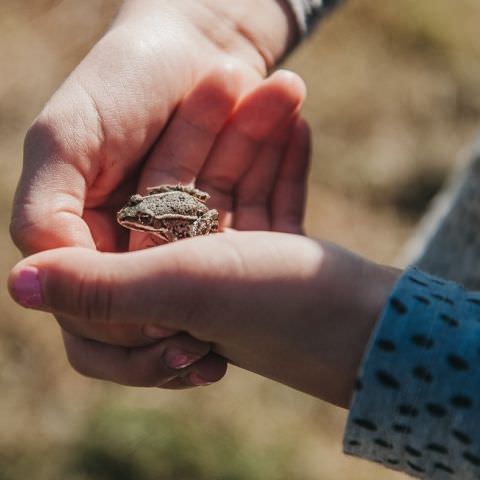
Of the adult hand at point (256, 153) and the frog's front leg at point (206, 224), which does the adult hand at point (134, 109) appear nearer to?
the adult hand at point (256, 153)

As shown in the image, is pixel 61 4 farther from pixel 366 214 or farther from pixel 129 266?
pixel 129 266

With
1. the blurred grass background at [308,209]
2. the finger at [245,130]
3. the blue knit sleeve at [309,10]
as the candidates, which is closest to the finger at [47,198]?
the finger at [245,130]

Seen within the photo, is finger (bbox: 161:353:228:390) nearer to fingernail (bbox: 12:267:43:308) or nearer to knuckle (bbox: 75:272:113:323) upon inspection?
knuckle (bbox: 75:272:113:323)

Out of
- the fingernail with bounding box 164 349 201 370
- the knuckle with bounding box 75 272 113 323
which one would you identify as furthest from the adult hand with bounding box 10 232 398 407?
the fingernail with bounding box 164 349 201 370

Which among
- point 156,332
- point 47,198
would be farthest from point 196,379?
point 47,198

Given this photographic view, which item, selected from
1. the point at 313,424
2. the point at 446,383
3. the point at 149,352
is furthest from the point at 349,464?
the point at 446,383

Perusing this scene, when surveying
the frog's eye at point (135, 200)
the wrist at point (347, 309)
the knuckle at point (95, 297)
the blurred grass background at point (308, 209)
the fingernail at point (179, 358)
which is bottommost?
the blurred grass background at point (308, 209)
